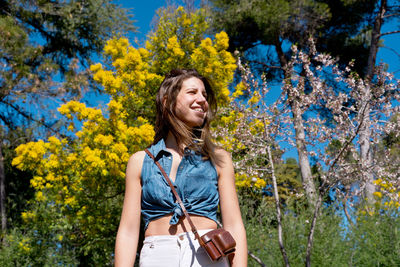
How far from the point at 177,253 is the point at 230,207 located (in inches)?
11.9

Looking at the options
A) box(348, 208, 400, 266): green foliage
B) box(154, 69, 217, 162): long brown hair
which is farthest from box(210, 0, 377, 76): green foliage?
box(154, 69, 217, 162): long brown hair

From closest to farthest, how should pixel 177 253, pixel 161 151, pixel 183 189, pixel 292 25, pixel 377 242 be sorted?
pixel 177 253, pixel 183 189, pixel 161 151, pixel 377 242, pixel 292 25

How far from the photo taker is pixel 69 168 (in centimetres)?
561

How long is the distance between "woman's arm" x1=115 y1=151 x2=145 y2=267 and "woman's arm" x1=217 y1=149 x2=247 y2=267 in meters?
0.34

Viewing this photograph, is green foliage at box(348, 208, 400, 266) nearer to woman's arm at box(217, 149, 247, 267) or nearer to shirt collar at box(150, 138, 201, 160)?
woman's arm at box(217, 149, 247, 267)

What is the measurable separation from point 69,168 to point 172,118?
4372mm

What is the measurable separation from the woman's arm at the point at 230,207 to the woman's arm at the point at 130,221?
336 mm

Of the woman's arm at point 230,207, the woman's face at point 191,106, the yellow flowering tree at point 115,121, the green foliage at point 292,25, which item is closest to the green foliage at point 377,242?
the yellow flowering tree at point 115,121

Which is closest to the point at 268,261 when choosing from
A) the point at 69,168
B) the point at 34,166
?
the point at 69,168

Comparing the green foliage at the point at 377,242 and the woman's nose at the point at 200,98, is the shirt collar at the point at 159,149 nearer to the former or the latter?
the woman's nose at the point at 200,98

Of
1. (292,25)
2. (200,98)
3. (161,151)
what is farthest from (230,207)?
(292,25)

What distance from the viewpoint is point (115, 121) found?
513 centimetres

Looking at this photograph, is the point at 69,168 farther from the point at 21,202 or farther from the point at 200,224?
the point at 21,202

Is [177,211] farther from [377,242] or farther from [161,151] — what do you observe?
[377,242]
